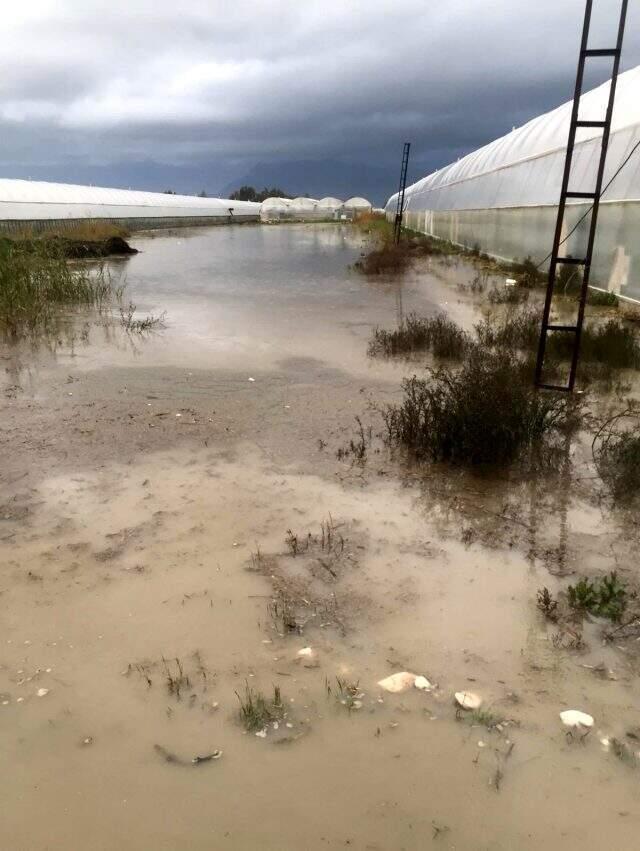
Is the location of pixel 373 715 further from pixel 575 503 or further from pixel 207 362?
pixel 207 362

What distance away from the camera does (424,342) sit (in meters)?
8.46

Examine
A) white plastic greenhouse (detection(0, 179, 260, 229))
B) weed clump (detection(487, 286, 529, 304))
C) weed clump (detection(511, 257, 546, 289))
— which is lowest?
weed clump (detection(487, 286, 529, 304))

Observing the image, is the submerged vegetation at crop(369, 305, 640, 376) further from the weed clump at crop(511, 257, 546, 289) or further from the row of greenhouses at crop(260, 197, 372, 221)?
the row of greenhouses at crop(260, 197, 372, 221)

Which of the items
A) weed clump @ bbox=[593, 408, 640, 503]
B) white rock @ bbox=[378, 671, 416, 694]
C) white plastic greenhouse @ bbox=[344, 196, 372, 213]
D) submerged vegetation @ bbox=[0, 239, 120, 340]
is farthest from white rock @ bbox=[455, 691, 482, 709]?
white plastic greenhouse @ bbox=[344, 196, 372, 213]

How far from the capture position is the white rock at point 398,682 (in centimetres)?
260

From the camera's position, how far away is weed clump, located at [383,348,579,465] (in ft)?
15.5

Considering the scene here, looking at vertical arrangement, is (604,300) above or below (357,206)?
below

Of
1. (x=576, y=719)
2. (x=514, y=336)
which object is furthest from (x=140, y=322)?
(x=576, y=719)

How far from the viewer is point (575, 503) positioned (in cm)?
417

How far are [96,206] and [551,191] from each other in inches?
1390

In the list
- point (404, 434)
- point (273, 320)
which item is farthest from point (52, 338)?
point (404, 434)

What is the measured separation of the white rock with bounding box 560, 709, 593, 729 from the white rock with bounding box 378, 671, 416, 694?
616 millimetres

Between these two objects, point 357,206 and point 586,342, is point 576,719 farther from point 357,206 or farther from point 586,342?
point 357,206

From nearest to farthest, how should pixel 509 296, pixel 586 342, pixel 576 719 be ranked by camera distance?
pixel 576 719 < pixel 586 342 < pixel 509 296
